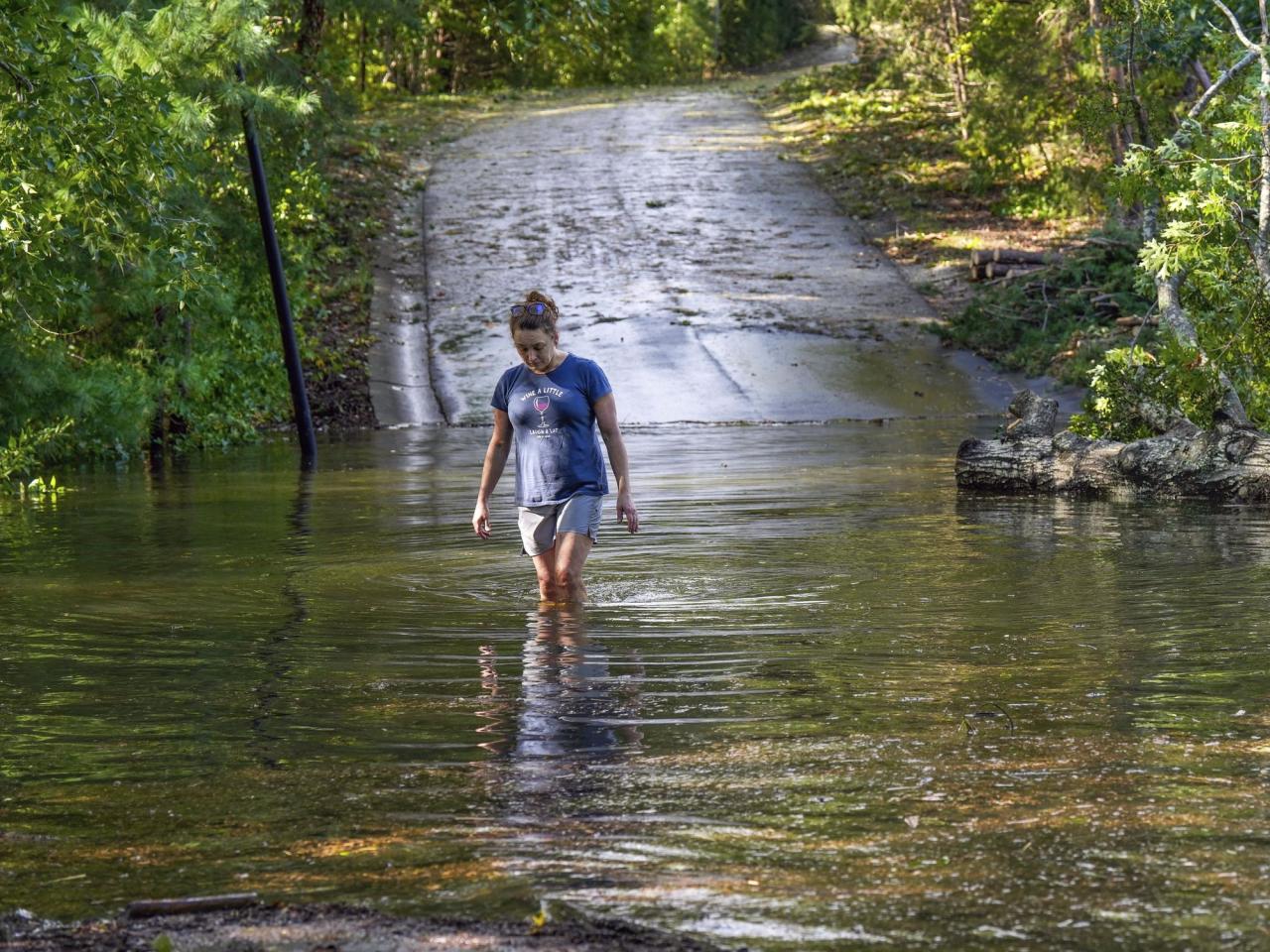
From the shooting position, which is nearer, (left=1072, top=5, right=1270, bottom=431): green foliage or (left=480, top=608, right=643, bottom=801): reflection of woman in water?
(left=480, top=608, right=643, bottom=801): reflection of woman in water

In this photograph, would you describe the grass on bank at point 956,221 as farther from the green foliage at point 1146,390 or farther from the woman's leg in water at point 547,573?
the woman's leg in water at point 547,573

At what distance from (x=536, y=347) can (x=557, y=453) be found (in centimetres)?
61

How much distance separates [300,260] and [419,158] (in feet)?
47.8

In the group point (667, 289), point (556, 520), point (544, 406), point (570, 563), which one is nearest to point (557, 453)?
point (544, 406)

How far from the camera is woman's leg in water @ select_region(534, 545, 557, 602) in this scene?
30.9 feet

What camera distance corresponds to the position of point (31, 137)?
1130cm

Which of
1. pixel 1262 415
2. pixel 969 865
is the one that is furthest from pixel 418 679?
pixel 1262 415

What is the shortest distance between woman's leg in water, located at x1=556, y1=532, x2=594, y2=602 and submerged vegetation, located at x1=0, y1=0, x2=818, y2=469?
171 inches

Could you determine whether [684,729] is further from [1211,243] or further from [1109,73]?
[1109,73]

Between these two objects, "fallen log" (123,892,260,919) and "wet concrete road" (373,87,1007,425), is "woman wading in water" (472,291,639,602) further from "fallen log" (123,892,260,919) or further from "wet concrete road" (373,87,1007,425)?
"wet concrete road" (373,87,1007,425)

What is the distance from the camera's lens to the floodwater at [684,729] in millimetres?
4355

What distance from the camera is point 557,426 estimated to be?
362 inches

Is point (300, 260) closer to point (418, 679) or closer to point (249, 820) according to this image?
point (418, 679)

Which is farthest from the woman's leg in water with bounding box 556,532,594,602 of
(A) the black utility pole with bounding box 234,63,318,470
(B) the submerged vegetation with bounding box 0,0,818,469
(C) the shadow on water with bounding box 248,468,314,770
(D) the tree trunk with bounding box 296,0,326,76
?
(D) the tree trunk with bounding box 296,0,326,76
